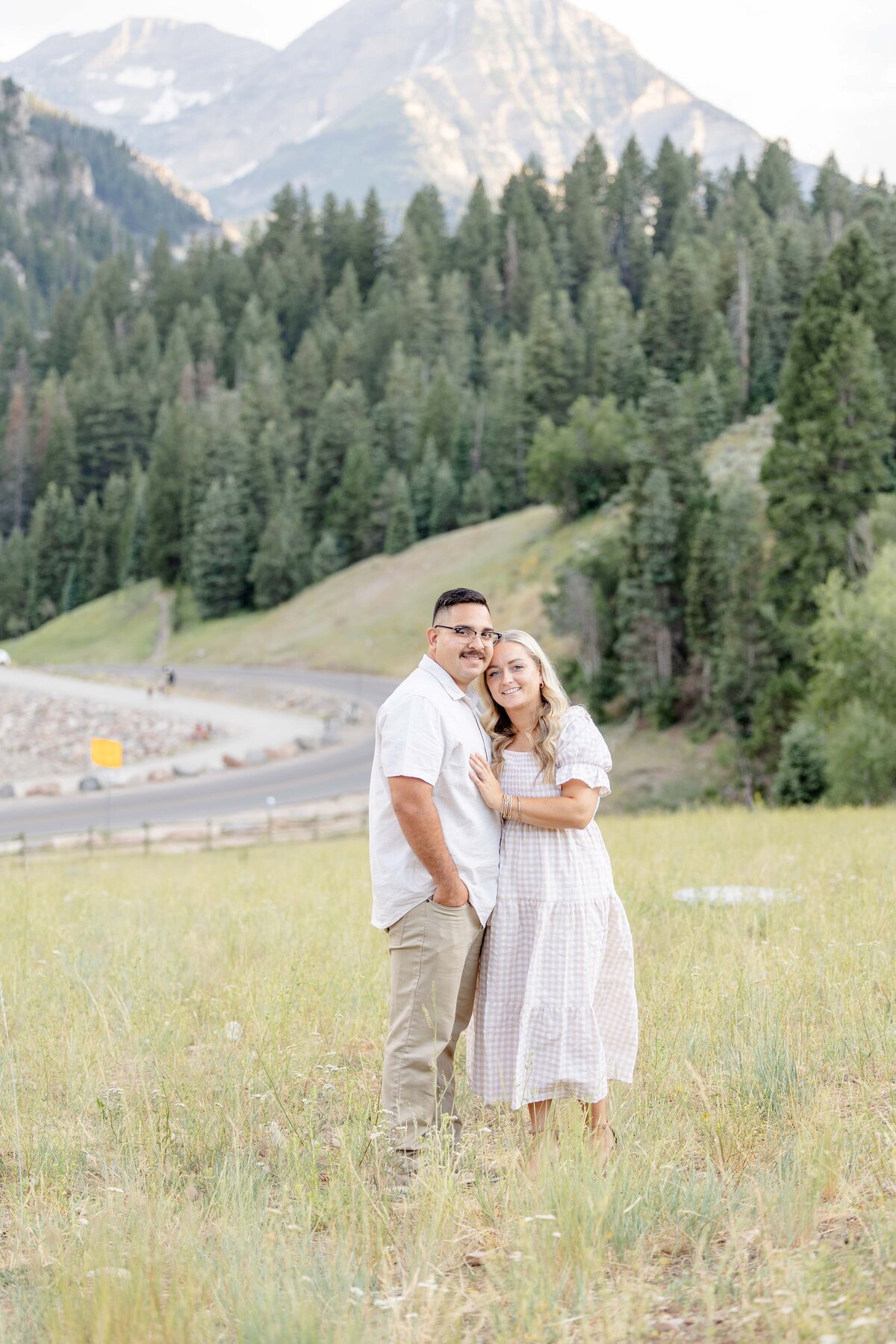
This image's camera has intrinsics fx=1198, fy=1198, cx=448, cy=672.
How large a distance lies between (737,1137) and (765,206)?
118 metres

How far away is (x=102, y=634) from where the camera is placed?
89.0 metres

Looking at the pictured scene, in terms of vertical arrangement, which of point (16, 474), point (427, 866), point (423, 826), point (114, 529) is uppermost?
point (16, 474)

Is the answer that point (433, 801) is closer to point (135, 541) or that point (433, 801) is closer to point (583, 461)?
point (583, 461)

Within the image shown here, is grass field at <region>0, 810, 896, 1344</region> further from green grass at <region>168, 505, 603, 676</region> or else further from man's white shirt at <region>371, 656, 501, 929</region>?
green grass at <region>168, 505, 603, 676</region>

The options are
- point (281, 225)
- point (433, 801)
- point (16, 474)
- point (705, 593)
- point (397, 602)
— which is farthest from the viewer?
point (281, 225)

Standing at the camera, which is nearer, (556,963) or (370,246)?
(556,963)

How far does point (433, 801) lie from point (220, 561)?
81.5 metres

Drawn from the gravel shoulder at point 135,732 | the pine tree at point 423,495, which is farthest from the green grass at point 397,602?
the gravel shoulder at point 135,732

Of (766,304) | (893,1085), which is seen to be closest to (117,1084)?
(893,1085)

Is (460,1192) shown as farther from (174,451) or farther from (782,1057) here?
(174,451)

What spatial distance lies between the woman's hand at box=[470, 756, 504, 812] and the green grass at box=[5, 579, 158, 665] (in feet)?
261

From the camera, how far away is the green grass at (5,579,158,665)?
84812mm

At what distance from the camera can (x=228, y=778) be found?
38875mm

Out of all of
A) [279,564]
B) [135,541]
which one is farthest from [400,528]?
[135,541]
